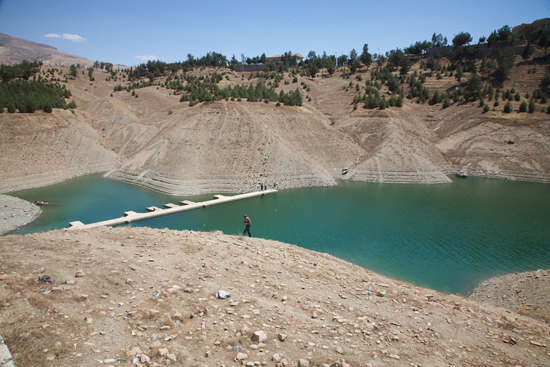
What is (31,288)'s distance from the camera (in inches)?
351

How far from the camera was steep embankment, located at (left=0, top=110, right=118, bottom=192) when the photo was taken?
112 ft

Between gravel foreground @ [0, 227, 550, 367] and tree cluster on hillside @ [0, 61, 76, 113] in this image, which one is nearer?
gravel foreground @ [0, 227, 550, 367]

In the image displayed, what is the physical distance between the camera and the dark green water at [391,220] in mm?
18766

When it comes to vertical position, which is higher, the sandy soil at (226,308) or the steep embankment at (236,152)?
the steep embankment at (236,152)

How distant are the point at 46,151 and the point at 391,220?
4135 centimetres

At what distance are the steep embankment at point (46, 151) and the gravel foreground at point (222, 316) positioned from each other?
1064 inches

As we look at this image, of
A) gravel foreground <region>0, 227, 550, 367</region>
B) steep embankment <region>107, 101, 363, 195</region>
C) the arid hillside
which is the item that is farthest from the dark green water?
gravel foreground <region>0, 227, 550, 367</region>

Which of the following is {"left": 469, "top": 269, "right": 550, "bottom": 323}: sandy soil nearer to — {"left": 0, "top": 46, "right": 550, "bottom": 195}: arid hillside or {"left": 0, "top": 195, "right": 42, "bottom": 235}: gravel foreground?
{"left": 0, "top": 46, "right": 550, "bottom": 195}: arid hillside

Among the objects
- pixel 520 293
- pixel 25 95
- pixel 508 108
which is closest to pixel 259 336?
pixel 520 293

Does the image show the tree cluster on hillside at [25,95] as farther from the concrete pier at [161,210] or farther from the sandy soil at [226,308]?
the concrete pier at [161,210]

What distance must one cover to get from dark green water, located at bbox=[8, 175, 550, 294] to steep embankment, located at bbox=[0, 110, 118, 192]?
87.1 inches

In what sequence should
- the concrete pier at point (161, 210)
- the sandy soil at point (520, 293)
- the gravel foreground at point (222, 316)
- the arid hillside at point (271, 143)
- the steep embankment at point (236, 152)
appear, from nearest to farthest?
the gravel foreground at point (222, 316) < the sandy soil at point (520, 293) < the concrete pier at point (161, 210) < the steep embankment at point (236, 152) < the arid hillside at point (271, 143)

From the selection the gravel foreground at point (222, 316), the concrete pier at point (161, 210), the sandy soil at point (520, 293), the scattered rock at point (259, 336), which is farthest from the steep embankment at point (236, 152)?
the scattered rock at point (259, 336)

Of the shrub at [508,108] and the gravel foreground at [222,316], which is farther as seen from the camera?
the shrub at [508,108]
